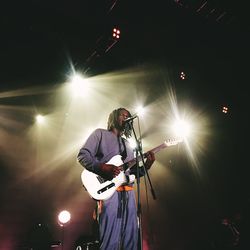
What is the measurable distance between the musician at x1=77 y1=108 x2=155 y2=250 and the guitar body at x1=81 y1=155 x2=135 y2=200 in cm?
5

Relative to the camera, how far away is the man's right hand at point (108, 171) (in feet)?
9.26

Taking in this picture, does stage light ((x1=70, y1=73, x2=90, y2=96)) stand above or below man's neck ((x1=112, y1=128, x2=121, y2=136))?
above

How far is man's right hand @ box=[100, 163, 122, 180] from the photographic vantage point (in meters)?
2.82

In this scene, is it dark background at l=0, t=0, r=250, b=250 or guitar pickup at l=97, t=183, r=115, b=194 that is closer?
guitar pickup at l=97, t=183, r=115, b=194

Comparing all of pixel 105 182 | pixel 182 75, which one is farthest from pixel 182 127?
pixel 105 182

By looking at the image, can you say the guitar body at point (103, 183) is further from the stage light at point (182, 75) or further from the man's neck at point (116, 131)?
the stage light at point (182, 75)

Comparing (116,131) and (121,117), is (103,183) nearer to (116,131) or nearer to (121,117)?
(116,131)

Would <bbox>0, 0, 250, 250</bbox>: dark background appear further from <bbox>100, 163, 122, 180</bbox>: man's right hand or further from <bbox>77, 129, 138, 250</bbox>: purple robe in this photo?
<bbox>100, 163, 122, 180</bbox>: man's right hand

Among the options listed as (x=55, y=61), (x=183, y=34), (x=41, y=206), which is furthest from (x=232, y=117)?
(x=41, y=206)

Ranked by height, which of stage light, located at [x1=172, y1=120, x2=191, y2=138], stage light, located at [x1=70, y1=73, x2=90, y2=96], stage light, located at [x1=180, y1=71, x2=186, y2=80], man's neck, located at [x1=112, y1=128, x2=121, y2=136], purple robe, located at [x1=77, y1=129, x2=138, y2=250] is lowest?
purple robe, located at [x1=77, y1=129, x2=138, y2=250]

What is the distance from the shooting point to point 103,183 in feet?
9.80

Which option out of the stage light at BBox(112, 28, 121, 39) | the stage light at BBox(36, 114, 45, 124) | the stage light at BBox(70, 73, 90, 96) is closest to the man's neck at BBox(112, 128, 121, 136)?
the stage light at BBox(112, 28, 121, 39)

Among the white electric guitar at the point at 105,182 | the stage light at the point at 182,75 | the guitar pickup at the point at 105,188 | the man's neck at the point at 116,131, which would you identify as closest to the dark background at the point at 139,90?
the stage light at the point at 182,75

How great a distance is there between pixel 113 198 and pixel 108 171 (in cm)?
31
